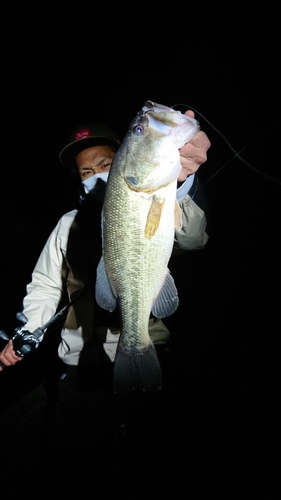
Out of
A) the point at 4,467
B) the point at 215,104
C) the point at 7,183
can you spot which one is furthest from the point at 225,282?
the point at 7,183

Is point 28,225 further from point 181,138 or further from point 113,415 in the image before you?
point 181,138

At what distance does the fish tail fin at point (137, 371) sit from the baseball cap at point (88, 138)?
1.59 metres

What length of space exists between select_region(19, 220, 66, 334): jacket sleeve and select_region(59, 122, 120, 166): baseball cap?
2.08 feet

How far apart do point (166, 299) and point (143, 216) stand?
41 centimetres

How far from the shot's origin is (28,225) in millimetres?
7168

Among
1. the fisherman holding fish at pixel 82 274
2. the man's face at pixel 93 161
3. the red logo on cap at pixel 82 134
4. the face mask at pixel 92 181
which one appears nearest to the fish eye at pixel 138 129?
the fisherman holding fish at pixel 82 274

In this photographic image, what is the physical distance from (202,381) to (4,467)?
218 cm

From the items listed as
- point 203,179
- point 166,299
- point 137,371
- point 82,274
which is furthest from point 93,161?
point 203,179

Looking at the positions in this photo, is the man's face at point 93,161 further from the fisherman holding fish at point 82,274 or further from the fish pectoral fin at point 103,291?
the fish pectoral fin at point 103,291

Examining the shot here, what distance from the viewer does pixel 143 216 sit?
3.51 ft

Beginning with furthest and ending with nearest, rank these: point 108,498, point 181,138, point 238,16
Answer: point 238,16, point 108,498, point 181,138

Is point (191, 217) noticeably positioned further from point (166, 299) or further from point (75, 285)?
point (75, 285)

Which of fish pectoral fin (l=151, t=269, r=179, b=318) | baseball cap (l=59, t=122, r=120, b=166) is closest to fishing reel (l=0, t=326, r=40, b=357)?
fish pectoral fin (l=151, t=269, r=179, b=318)

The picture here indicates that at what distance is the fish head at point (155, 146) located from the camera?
3.32ft
